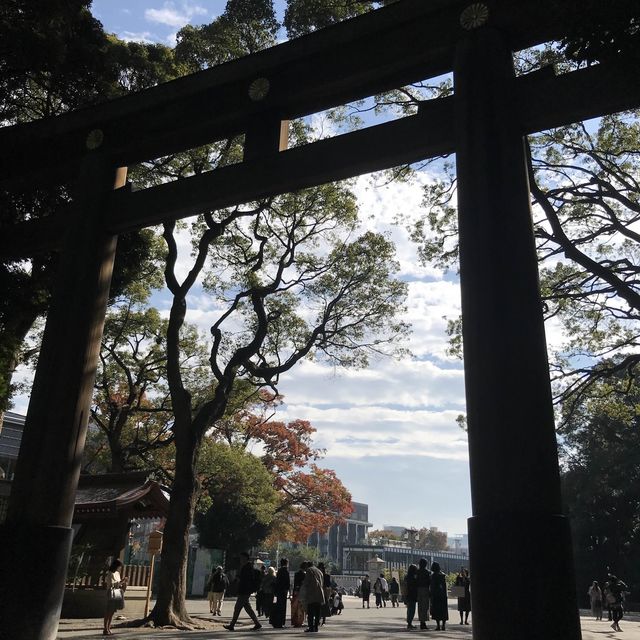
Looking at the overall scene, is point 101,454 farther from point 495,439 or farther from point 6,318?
point 495,439

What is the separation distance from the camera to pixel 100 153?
679 cm

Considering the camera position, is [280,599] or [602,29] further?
[280,599]

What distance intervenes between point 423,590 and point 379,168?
1223cm

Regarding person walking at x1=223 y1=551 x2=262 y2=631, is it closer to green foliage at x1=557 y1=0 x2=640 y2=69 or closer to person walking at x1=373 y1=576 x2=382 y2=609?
green foliage at x1=557 y1=0 x2=640 y2=69

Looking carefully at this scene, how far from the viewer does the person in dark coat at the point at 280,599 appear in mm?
13680

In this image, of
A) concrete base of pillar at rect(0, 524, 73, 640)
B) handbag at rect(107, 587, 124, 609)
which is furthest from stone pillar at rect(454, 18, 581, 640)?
handbag at rect(107, 587, 124, 609)

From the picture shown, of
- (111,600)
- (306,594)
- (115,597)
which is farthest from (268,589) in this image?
(111,600)

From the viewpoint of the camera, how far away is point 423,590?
14688mm

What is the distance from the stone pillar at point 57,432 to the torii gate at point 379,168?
14mm

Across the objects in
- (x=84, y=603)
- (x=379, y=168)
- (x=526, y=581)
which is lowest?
(x=84, y=603)

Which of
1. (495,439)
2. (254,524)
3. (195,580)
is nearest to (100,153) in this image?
(495,439)

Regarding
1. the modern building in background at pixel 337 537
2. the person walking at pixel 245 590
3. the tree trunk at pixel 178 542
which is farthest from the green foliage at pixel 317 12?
the modern building in background at pixel 337 537

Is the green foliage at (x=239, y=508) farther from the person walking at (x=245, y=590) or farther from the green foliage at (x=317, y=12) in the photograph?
the green foliage at (x=317, y=12)

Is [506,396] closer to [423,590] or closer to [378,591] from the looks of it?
[423,590]
